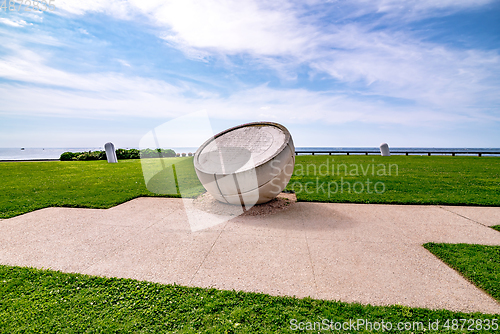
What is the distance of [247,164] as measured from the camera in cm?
616

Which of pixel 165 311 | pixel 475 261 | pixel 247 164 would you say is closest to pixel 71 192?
pixel 247 164

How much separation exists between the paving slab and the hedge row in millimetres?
18777

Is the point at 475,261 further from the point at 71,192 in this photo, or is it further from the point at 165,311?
the point at 71,192

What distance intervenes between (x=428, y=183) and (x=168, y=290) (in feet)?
35.4

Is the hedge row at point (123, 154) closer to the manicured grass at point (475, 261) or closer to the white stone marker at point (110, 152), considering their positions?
the white stone marker at point (110, 152)

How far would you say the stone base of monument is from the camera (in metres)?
6.29

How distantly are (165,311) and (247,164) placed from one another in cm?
386

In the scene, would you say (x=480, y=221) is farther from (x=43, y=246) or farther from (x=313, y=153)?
(x=313, y=153)

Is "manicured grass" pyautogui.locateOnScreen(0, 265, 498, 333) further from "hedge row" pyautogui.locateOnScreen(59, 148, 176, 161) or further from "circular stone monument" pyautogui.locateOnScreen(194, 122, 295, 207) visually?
"hedge row" pyautogui.locateOnScreen(59, 148, 176, 161)

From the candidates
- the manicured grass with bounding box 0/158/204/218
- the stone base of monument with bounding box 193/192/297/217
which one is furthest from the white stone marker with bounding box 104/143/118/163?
the stone base of monument with bounding box 193/192/297/217

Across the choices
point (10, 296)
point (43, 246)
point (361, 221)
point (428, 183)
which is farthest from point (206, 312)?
point (428, 183)

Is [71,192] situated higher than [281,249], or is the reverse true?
[71,192]

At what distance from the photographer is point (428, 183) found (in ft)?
33.1

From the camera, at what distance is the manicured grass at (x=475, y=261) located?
10.9ft
